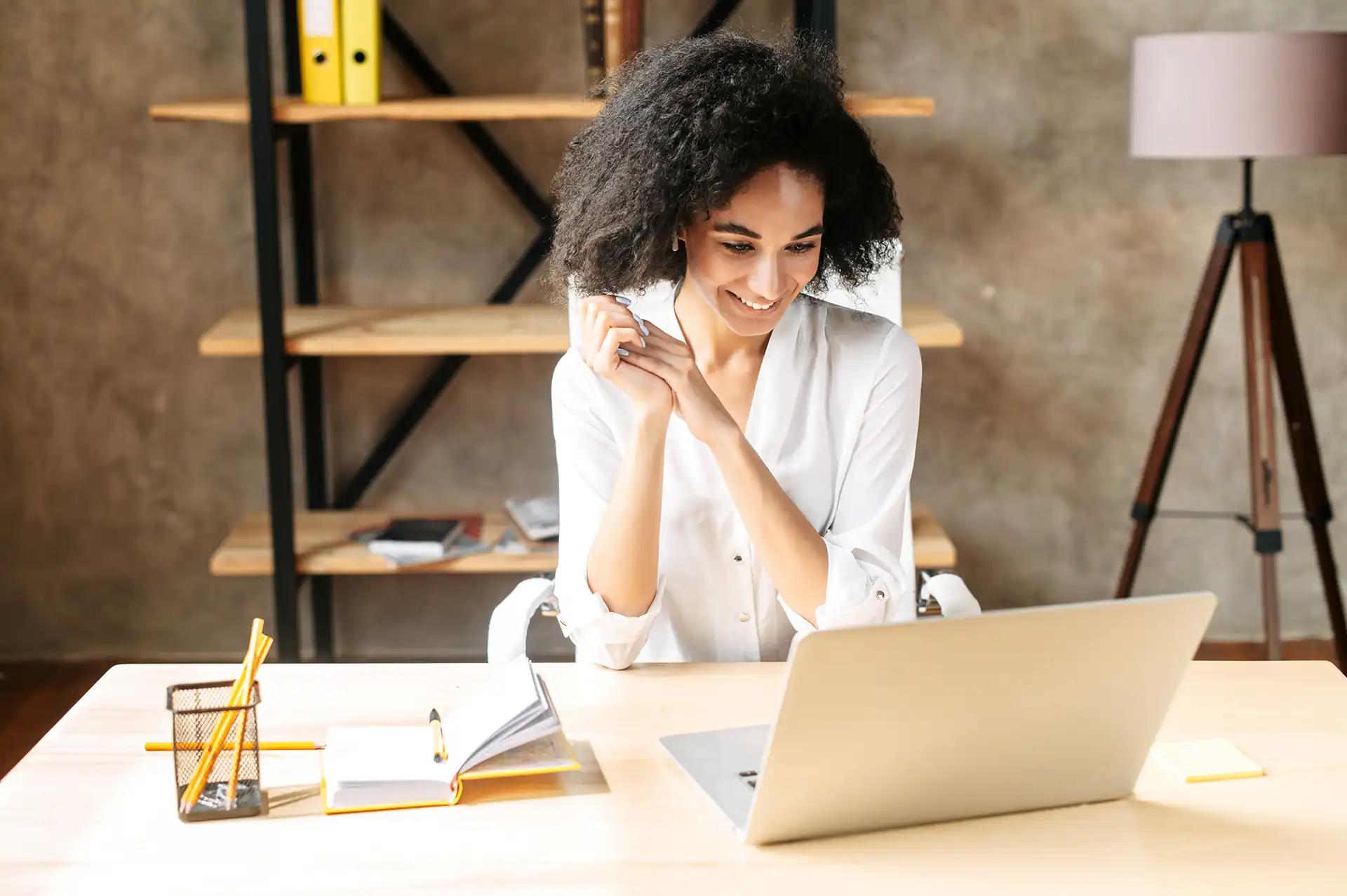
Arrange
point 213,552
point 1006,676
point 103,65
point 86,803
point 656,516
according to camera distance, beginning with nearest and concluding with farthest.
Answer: point 1006,676, point 86,803, point 656,516, point 103,65, point 213,552

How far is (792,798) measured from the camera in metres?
1.13

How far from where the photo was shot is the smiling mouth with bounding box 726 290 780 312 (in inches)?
66.6

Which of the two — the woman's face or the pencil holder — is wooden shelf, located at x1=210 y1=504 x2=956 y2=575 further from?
the pencil holder

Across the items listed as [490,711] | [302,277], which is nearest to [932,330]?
[302,277]

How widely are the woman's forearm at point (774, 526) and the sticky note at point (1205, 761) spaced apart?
1.45 feet

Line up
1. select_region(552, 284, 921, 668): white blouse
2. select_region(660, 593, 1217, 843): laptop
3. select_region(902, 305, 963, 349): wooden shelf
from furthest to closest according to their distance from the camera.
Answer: select_region(902, 305, 963, 349): wooden shelf → select_region(552, 284, 921, 668): white blouse → select_region(660, 593, 1217, 843): laptop

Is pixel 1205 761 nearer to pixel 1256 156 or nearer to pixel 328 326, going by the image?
pixel 1256 156

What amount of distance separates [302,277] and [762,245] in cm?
182

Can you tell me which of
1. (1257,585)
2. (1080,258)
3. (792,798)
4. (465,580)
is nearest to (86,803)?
(792,798)

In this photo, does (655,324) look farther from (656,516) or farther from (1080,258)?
(1080,258)

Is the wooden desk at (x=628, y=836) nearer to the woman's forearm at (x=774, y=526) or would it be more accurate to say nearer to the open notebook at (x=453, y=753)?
the open notebook at (x=453, y=753)

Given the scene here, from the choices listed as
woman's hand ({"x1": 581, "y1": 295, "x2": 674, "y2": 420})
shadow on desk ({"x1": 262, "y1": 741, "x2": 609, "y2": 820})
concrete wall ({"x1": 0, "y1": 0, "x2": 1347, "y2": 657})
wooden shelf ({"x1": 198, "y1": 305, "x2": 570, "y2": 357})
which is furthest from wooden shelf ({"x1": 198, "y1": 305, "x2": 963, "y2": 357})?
shadow on desk ({"x1": 262, "y1": 741, "x2": 609, "y2": 820})

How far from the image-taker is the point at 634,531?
1654mm

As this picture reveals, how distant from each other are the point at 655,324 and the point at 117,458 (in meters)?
1.95
